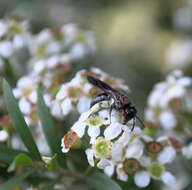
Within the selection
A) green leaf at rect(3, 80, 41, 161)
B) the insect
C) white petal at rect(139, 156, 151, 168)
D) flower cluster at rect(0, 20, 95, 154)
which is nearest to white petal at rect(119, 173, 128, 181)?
white petal at rect(139, 156, 151, 168)

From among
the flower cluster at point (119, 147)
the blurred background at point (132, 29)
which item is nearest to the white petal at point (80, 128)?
the flower cluster at point (119, 147)

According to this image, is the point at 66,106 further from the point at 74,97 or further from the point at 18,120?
the point at 18,120

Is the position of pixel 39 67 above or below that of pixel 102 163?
above

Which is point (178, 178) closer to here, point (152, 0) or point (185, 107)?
point (185, 107)

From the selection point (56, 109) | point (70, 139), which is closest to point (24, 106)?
point (56, 109)

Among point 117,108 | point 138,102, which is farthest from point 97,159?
point 138,102

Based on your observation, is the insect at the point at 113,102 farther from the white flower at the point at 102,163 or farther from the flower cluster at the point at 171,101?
the flower cluster at the point at 171,101
